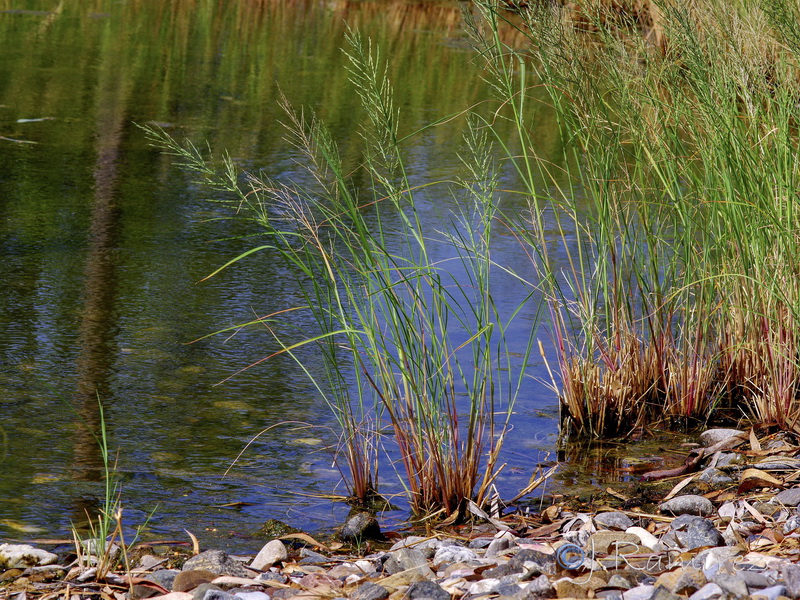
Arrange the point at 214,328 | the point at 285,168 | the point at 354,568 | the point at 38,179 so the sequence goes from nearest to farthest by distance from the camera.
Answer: the point at 354,568 → the point at 214,328 → the point at 38,179 → the point at 285,168

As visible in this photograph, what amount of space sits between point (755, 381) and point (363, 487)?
133cm

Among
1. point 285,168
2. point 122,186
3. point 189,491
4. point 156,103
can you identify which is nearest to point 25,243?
point 122,186

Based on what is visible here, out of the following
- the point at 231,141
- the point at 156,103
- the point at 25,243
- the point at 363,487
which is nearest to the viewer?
the point at 363,487

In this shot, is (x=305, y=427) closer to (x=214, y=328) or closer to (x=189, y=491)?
(x=189, y=491)

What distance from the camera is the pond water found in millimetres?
2729

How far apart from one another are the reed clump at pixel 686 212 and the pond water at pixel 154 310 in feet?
1.11

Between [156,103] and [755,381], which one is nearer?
[755,381]

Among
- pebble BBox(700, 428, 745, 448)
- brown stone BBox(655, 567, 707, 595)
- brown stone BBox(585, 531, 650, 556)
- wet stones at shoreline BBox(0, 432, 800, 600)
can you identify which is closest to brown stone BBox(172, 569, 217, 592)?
wet stones at shoreline BBox(0, 432, 800, 600)

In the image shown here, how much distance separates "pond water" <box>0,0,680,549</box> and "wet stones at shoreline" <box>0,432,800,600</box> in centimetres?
28

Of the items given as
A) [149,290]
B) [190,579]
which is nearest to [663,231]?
[190,579]

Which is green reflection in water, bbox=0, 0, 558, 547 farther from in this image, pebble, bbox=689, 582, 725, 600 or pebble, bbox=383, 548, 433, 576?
pebble, bbox=689, 582, 725, 600

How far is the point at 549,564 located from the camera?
6.86ft

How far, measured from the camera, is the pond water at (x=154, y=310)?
8.95ft

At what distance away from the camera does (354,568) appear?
7.25 feet
